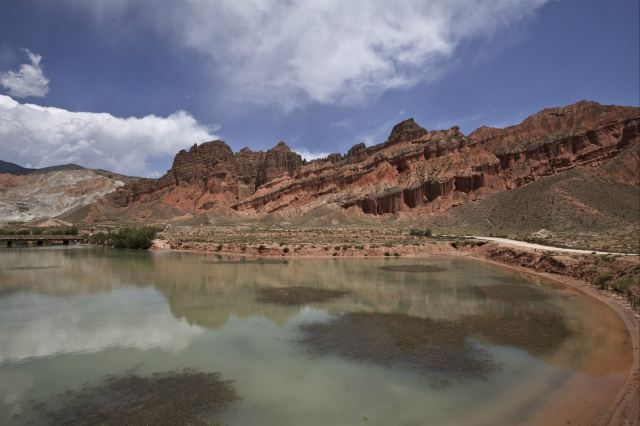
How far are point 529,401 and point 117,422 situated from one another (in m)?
8.37

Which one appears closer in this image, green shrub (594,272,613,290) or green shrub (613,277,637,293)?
green shrub (613,277,637,293)

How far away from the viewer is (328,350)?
12.4 m

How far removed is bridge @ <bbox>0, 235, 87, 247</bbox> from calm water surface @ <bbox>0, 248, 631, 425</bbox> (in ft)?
174

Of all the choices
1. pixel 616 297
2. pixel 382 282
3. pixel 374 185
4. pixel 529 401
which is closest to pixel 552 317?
pixel 616 297

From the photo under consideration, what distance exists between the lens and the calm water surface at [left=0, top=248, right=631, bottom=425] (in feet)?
28.1

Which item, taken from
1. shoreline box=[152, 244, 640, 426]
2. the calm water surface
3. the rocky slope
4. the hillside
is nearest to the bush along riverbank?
shoreline box=[152, 244, 640, 426]

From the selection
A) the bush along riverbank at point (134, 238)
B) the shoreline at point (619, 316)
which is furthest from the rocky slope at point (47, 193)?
the shoreline at point (619, 316)

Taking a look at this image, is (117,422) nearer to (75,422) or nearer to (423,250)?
(75,422)

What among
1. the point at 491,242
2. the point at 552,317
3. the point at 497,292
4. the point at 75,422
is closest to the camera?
the point at 75,422

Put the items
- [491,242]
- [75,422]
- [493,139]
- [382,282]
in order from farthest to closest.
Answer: [493,139], [491,242], [382,282], [75,422]

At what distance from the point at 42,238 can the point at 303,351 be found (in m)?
74.7

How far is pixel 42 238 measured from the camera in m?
70.6

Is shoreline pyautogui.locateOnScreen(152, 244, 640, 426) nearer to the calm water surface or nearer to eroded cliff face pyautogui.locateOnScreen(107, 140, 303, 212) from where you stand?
the calm water surface

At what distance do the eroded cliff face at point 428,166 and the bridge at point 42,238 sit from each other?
145ft
